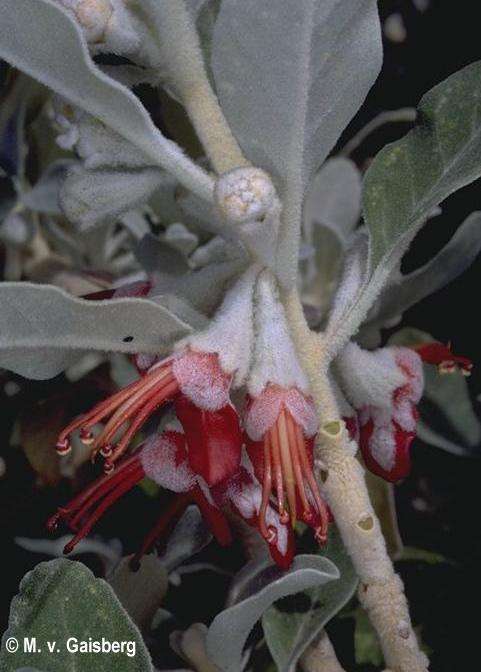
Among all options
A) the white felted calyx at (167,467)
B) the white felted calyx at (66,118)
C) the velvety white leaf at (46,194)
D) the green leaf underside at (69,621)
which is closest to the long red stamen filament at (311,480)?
the white felted calyx at (167,467)

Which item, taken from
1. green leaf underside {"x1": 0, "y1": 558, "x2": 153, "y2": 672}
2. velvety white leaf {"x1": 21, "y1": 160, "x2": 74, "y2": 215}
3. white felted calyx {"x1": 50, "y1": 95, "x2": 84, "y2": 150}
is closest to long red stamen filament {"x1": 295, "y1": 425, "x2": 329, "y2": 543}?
green leaf underside {"x1": 0, "y1": 558, "x2": 153, "y2": 672}

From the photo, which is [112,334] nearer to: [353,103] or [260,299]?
[260,299]

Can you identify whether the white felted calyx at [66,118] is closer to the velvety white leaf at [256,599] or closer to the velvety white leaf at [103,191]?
the velvety white leaf at [103,191]

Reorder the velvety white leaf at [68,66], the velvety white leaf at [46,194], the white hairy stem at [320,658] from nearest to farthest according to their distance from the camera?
the velvety white leaf at [68,66], the white hairy stem at [320,658], the velvety white leaf at [46,194]

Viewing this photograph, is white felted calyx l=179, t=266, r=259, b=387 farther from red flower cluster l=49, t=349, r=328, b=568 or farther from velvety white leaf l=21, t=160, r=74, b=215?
velvety white leaf l=21, t=160, r=74, b=215

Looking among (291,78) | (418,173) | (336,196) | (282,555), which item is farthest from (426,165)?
(336,196)

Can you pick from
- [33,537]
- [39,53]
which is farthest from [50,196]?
[39,53]

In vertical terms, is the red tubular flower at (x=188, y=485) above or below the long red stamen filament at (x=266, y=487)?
below

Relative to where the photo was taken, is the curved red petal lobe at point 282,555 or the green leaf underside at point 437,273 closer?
the curved red petal lobe at point 282,555
